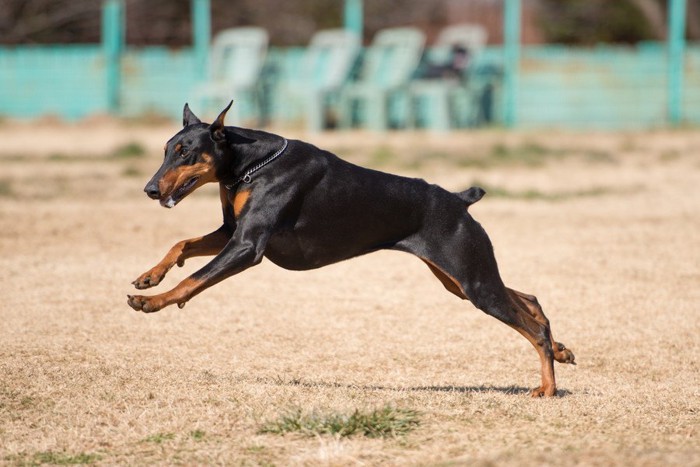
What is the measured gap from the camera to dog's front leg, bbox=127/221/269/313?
5547 millimetres

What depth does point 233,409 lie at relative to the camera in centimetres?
552

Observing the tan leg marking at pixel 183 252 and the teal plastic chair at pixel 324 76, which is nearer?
the tan leg marking at pixel 183 252

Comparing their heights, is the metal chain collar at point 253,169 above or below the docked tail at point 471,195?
above

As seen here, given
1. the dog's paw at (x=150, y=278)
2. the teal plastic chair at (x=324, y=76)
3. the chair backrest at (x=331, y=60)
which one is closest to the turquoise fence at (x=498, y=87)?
the teal plastic chair at (x=324, y=76)

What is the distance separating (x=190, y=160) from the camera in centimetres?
570

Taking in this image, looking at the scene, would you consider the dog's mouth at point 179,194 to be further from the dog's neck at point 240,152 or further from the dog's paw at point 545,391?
the dog's paw at point 545,391

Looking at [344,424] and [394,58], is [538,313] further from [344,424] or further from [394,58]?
[394,58]

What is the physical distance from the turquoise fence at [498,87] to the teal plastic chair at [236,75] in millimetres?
447

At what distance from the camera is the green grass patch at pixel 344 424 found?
512cm

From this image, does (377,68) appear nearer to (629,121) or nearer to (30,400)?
(629,121)

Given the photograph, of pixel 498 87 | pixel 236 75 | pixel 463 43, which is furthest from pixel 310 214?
pixel 236 75

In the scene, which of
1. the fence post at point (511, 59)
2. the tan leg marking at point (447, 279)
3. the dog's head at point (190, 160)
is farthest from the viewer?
the fence post at point (511, 59)

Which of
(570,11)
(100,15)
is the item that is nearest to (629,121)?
(570,11)

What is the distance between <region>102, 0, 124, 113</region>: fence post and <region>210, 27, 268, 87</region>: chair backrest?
2.02 metres
